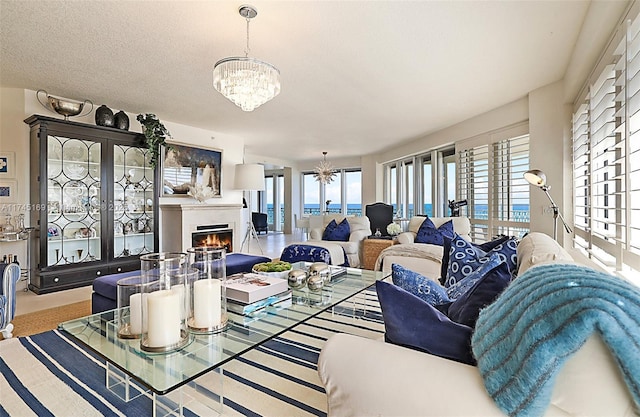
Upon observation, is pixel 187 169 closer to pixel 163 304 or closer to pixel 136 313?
pixel 136 313

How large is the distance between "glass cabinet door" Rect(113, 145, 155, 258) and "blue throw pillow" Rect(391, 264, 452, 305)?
14.1ft

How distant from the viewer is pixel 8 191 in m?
3.71

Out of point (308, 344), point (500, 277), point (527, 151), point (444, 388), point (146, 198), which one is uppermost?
point (527, 151)

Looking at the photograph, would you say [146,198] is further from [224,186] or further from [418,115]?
[418,115]

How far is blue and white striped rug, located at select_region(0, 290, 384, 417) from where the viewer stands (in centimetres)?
158

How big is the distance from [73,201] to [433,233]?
468 centimetres

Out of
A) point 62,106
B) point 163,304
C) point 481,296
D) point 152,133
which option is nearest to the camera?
point 481,296

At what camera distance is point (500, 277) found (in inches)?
45.1

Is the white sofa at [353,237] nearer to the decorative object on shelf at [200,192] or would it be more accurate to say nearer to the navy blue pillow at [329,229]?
the navy blue pillow at [329,229]

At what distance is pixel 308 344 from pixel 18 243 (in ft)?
12.7

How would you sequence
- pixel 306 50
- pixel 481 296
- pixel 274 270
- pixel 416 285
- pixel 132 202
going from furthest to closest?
pixel 132 202, pixel 306 50, pixel 274 270, pixel 416 285, pixel 481 296

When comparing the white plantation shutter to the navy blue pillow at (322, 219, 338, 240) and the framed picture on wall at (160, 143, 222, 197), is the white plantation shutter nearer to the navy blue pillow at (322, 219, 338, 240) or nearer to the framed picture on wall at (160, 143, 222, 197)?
the navy blue pillow at (322, 219, 338, 240)

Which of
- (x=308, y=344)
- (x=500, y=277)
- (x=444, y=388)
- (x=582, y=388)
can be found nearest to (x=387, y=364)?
(x=444, y=388)

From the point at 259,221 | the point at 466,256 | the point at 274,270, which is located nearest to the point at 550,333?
the point at 466,256
